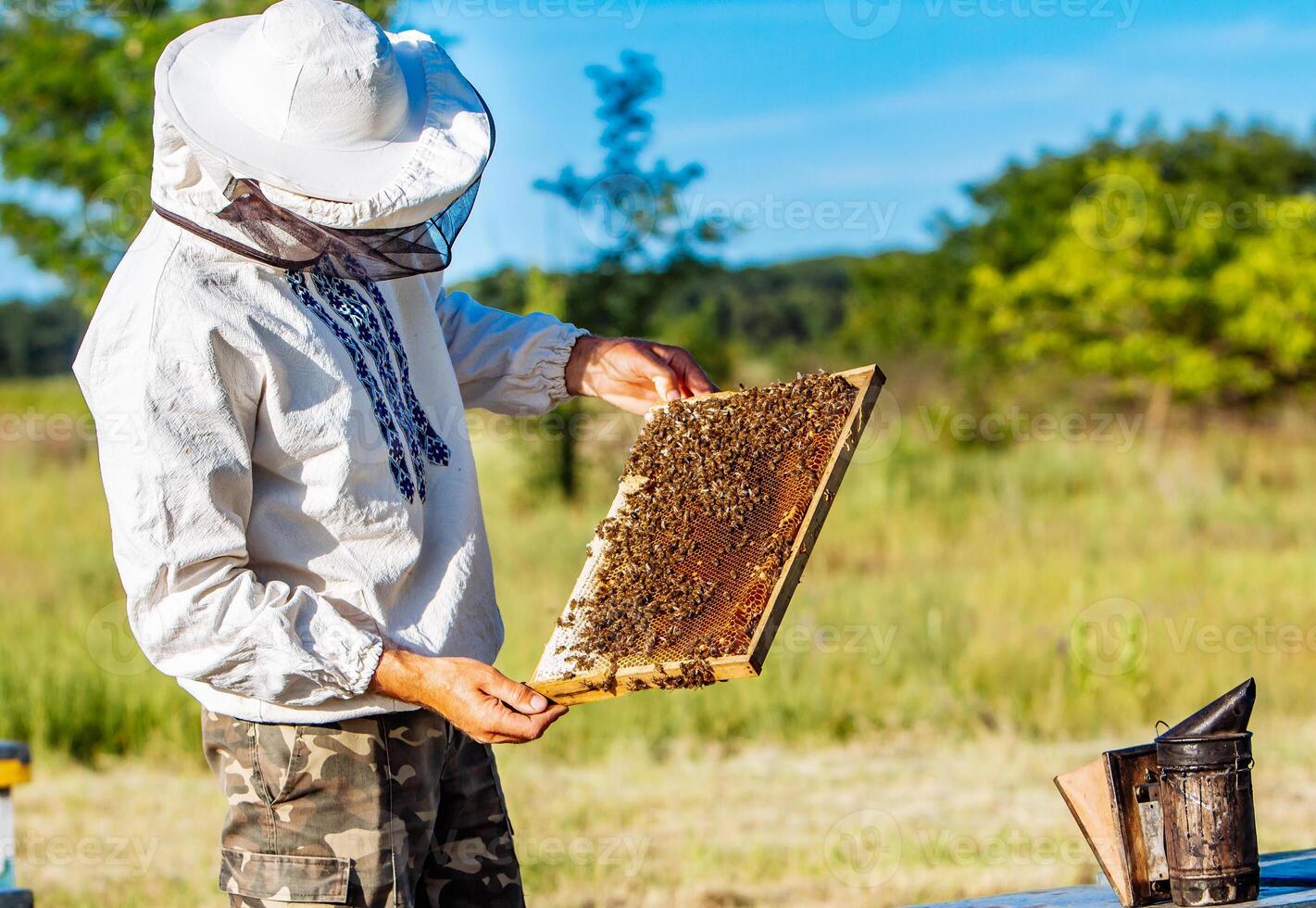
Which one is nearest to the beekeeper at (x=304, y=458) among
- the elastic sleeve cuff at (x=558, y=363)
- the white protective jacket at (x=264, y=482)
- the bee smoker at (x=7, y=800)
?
the white protective jacket at (x=264, y=482)

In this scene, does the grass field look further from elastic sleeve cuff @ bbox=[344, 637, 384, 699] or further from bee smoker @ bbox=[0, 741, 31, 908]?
elastic sleeve cuff @ bbox=[344, 637, 384, 699]

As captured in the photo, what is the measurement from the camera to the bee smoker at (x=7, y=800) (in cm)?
365

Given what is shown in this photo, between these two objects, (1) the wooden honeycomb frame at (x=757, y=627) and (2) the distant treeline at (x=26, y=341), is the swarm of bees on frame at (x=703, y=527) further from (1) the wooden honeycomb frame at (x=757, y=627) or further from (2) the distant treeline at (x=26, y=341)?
(2) the distant treeline at (x=26, y=341)

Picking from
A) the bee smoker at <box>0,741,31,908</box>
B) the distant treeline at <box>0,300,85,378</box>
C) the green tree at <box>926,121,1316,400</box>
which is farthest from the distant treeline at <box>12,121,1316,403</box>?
the distant treeline at <box>0,300,85,378</box>

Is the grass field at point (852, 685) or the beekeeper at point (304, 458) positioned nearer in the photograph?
the beekeeper at point (304, 458)

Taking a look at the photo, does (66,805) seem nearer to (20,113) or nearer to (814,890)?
(814,890)

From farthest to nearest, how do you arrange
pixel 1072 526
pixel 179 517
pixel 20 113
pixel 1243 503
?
pixel 20 113 → pixel 1243 503 → pixel 1072 526 → pixel 179 517

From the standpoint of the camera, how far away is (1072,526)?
10.4 metres

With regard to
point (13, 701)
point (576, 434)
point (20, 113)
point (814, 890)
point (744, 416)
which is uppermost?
point (20, 113)

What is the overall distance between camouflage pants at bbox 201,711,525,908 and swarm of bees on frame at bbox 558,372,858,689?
0.36 meters

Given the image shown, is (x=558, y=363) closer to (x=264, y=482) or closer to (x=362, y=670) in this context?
(x=264, y=482)

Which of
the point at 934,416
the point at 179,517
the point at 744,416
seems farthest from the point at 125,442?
the point at 934,416

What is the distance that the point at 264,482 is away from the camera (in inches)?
91.2

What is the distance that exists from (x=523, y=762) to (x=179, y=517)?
453cm
